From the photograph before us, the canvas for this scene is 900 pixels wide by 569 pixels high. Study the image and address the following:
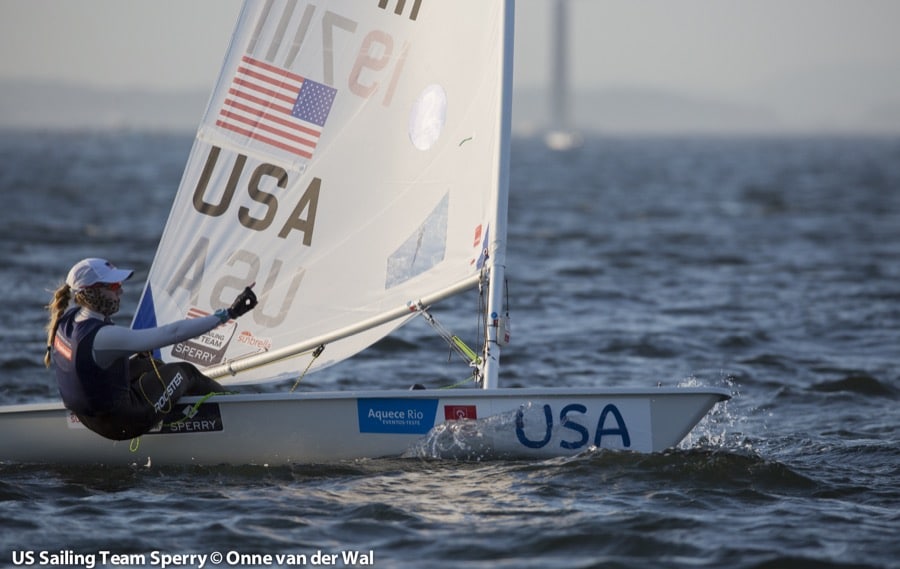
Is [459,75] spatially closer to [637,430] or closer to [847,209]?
[637,430]

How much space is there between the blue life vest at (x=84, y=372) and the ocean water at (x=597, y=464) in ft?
1.51

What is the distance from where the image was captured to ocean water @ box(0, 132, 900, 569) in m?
5.46

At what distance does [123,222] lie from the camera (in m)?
23.2

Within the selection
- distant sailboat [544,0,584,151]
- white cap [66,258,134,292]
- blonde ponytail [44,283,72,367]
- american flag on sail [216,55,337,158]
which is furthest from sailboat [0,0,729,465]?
distant sailboat [544,0,584,151]

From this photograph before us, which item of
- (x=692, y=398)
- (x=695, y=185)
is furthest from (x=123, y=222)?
(x=695, y=185)

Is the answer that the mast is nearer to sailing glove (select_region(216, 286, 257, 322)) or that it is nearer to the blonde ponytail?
sailing glove (select_region(216, 286, 257, 322))

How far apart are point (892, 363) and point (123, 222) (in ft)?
52.5

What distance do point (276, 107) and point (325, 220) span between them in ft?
2.16

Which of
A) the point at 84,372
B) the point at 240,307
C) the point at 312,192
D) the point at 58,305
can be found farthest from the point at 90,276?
the point at 312,192

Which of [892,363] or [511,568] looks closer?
[511,568]

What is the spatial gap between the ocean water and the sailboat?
0.20m

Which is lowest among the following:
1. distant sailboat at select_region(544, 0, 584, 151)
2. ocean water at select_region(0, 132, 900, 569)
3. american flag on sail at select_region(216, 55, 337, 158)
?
ocean water at select_region(0, 132, 900, 569)

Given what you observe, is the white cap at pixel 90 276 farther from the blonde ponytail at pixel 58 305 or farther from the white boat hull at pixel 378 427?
the white boat hull at pixel 378 427

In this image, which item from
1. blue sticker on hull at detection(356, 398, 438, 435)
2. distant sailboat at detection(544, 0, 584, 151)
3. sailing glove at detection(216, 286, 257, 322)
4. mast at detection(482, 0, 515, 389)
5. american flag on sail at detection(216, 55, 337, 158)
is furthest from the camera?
distant sailboat at detection(544, 0, 584, 151)
